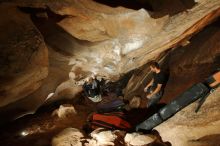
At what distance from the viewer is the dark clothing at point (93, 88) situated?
26.7 ft

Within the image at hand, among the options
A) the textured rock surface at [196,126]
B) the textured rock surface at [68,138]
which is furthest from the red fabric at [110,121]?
the textured rock surface at [196,126]

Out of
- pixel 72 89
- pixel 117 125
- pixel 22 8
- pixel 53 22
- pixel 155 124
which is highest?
pixel 22 8

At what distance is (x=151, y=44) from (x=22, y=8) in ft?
10.7

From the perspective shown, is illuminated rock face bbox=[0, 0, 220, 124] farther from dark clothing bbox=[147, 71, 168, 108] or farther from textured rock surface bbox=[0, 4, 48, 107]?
dark clothing bbox=[147, 71, 168, 108]

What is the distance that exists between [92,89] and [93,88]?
53 mm

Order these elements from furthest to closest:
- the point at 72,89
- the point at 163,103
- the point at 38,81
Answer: the point at 72,89 → the point at 163,103 → the point at 38,81

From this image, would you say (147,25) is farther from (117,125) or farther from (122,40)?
(117,125)

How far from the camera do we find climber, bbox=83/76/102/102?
8.11 meters

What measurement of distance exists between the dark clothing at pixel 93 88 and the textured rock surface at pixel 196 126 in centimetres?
308

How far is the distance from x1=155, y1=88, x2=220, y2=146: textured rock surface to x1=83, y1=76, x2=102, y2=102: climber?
10.1ft

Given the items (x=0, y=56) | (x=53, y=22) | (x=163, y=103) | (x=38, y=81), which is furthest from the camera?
(x=163, y=103)

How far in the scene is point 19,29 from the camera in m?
4.34

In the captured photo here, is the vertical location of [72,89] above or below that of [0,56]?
below

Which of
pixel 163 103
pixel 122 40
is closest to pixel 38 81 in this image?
pixel 122 40
